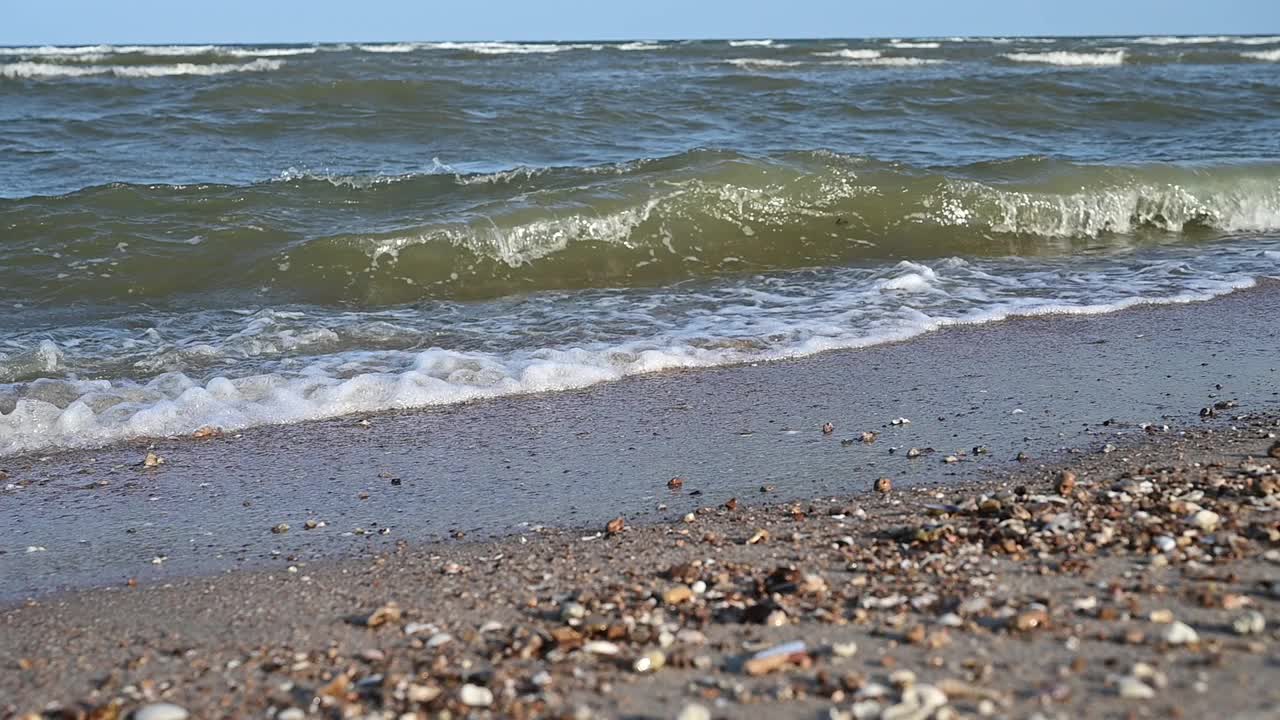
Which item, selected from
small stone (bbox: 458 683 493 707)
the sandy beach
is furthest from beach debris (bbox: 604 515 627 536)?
small stone (bbox: 458 683 493 707)

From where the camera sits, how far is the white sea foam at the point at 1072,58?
72.4 ft

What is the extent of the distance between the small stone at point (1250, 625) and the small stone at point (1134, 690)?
0.29 m

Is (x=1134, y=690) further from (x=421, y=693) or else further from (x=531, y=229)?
(x=531, y=229)

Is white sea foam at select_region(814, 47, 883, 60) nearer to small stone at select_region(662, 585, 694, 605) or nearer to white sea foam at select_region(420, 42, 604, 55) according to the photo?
Result: white sea foam at select_region(420, 42, 604, 55)

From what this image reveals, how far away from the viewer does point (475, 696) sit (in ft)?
6.71

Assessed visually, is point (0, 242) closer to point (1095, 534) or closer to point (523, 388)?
point (523, 388)

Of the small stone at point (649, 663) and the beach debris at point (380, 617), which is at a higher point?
the small stone at point (649, 663)

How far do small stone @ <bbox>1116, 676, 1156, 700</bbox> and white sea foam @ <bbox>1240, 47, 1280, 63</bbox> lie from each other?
24.6 metres

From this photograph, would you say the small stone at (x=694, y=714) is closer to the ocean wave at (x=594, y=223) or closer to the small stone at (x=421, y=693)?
the small stone at (x=421, y=693)

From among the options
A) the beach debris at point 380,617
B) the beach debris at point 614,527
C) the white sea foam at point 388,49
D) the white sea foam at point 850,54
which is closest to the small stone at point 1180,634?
the beach debris at point 614,527

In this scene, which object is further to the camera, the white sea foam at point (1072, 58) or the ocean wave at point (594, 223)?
the white sea foam at point (1072, 58)

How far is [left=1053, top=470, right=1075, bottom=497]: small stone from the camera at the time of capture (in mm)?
3023

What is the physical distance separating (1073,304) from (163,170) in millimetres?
6500

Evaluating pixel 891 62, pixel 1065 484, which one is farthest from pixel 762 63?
pixel 1065 484
